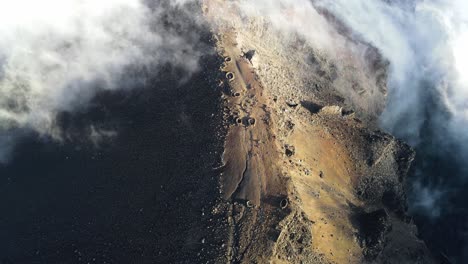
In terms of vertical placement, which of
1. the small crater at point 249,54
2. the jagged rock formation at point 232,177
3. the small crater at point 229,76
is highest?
the small crater at point 249,54

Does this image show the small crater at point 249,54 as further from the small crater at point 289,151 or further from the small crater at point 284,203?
the small crater at point 284,203

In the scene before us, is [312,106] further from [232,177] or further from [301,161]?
[232,177]

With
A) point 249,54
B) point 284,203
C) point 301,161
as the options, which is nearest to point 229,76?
point 249,54

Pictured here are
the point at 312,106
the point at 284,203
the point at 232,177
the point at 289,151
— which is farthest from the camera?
the point at 312,106

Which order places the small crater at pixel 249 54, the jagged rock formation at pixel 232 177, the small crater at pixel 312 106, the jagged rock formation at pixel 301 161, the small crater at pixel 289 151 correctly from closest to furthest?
the jagged rock formation at pixel 232 177, the jagged rock formation at pixel 301 161, the small crater at pixel 289 151, the small crater at pixel 249 54, the small crater at pixel 312 106

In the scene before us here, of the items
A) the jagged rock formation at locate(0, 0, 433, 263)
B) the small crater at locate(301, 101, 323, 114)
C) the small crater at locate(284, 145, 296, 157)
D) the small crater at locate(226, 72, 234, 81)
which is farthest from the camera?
the small crater at locate(301, 101, 323, 114)

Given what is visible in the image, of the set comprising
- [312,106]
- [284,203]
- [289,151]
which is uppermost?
[312,106]

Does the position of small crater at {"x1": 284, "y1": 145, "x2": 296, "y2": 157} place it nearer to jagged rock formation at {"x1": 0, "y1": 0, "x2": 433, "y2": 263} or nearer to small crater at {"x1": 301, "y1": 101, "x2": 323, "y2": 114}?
jagged rock formation at {"x1": 0, "y1": 0, "x2": 433, "y2": 263}

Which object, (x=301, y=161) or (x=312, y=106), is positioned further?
(x=312, y=106)

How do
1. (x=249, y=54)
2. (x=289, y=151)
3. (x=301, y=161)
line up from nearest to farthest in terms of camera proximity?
(x=289, y=151) → (x=301, y=161) → (x=249, y=54)

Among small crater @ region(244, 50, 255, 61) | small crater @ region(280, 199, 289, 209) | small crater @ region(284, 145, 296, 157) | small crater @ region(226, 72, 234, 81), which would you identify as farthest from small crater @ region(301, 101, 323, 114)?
small crater @ region(280, 199, 289, 209)

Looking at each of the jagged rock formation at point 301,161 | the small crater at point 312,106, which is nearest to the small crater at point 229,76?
the jagged rock formation at point 301,161

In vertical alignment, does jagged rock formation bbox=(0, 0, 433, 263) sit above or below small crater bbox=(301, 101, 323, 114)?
below
